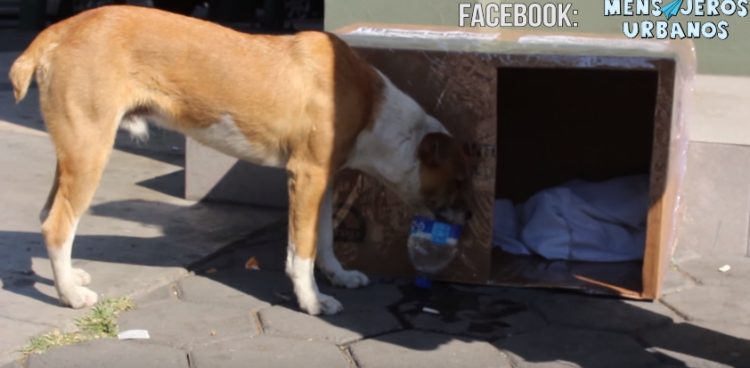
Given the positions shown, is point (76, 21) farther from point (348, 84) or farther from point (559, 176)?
point (559, 176)

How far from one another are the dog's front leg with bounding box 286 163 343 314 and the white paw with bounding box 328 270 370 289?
394mm

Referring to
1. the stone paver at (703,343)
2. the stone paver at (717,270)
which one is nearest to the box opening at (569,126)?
the stone paver at (717,270)

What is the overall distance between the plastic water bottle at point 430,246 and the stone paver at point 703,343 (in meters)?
1.08

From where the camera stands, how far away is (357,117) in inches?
213

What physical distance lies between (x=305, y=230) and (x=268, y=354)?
711 mm

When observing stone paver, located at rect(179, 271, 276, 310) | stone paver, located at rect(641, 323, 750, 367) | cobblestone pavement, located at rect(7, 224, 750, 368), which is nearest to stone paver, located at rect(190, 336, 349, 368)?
cobblestone pavement, located at rect(7, 224, 750, 368)

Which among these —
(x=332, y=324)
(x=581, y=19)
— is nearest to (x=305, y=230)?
(x=332, y=324)

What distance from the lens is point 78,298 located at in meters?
5.31

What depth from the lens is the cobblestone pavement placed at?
4.89 meters

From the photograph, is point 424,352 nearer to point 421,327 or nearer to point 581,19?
point 421,327

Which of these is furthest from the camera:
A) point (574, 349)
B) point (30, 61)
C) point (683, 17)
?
point (683, 17)

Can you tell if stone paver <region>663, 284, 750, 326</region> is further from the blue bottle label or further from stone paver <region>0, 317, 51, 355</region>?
stone paver <region>0, 317, 51, 355</region>

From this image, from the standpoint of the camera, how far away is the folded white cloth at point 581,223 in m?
6.32

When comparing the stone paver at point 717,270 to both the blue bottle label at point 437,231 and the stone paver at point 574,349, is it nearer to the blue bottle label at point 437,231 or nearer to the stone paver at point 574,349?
the stone paver at point 574,349
